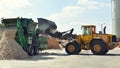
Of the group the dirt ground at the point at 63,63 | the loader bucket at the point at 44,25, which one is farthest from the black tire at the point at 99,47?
the loader bucket at the point at 44,25

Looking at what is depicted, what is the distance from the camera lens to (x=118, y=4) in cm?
5706

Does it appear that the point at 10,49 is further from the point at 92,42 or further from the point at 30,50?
the point at 92,42

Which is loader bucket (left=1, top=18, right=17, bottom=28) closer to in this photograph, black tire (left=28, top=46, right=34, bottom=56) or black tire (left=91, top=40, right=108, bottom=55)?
black tire (left=28, top=46, right=34, bottom=56)

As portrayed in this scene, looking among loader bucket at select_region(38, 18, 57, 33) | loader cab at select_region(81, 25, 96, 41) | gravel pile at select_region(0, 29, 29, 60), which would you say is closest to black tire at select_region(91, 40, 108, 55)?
loader cab at select_region(81, 25, 96, 41)

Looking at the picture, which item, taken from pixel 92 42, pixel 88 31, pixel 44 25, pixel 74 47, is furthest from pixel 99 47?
pixel 44 25

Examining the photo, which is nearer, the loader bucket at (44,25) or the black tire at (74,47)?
the black tire at (74,47)

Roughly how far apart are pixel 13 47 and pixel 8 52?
983 mm

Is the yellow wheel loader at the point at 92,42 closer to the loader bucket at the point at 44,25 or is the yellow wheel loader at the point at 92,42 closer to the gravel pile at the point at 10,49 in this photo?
the loader bucket at the point at 44,25

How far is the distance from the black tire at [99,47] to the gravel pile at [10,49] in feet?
22.3

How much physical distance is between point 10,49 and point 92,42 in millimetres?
8223

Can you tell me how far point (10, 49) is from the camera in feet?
84.7

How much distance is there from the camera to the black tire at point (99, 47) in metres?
29.4

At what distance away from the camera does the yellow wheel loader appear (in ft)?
97.2

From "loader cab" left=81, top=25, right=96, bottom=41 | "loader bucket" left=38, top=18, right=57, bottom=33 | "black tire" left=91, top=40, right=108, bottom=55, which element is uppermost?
"loader bucket" left=38, top=18, right=57, bottom=33
